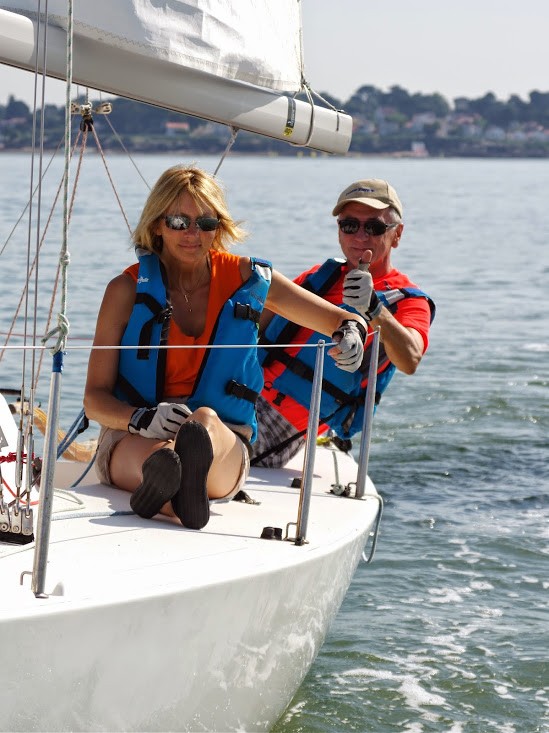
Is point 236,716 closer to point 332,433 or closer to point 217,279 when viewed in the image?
point 217,279

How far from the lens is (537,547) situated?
19.0 feet

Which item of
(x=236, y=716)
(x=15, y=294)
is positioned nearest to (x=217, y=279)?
(x=236, y=716)

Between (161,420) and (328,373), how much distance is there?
1.33 m

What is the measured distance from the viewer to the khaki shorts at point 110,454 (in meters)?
3.66

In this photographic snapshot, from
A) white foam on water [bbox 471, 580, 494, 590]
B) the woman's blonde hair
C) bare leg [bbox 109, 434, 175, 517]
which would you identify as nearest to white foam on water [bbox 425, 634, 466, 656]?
white foam on water [bbox 471, 580, 494, 590]

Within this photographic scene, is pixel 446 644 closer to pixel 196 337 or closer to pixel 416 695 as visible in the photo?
pixel 416 695

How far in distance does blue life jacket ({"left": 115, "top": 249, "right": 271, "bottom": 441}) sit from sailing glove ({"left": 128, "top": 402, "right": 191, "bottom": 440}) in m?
0.19

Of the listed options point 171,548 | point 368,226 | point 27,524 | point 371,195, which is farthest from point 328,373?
point 27,524

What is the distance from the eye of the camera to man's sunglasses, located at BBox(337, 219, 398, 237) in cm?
473

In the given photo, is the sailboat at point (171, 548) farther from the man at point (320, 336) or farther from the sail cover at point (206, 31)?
the man at point (320, 336)

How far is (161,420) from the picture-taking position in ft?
11.2

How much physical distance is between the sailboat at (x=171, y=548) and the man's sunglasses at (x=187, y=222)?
49cm

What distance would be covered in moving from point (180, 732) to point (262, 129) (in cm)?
199

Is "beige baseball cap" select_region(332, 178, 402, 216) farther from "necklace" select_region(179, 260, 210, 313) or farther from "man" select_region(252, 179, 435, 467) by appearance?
"necklace" select_region(179, 260, 210, 313)
